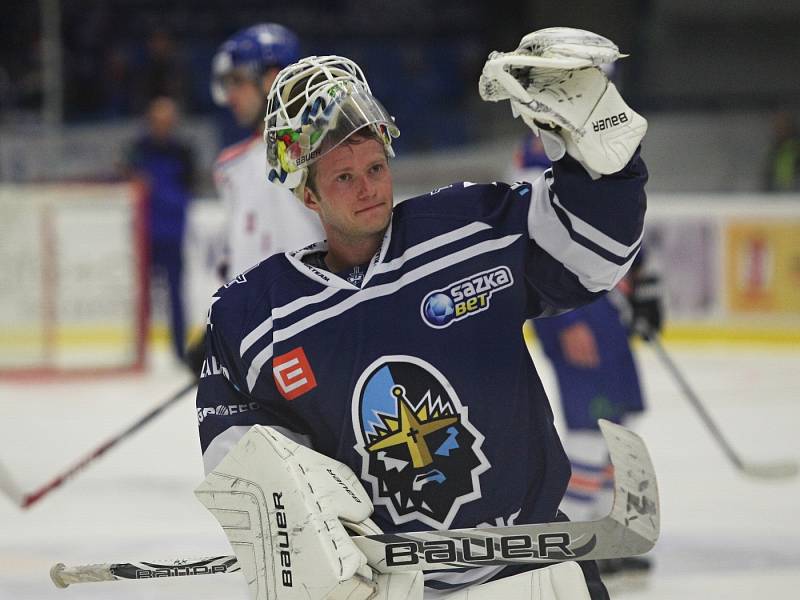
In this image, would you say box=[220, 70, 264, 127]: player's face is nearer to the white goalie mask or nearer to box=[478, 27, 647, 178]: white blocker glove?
the white goalie mask

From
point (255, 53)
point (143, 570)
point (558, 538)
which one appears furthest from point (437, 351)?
point (255, 53)

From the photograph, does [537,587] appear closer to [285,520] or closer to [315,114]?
[285,520]

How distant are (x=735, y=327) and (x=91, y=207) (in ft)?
11.2

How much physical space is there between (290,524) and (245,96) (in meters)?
1.94

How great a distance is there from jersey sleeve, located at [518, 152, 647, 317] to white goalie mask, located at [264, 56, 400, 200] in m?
0.22

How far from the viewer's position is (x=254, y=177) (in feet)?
10.3

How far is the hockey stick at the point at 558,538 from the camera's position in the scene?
4.65ft

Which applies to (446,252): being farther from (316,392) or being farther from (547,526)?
(547,526)

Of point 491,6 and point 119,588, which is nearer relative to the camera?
point 119,588

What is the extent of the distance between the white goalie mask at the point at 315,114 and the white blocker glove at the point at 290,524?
347 mm

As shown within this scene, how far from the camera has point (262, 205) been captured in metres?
3.11

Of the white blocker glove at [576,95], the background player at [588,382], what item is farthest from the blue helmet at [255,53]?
the white blocker glove at [576,95]

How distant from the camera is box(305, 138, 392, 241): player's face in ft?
5.23

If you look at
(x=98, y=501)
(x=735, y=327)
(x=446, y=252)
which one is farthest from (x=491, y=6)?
(x=446, y=252)
